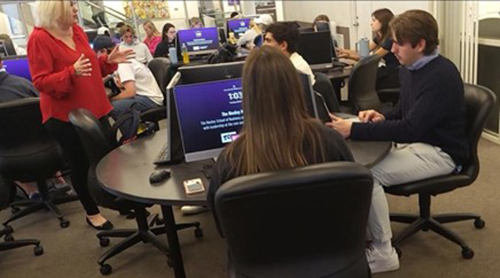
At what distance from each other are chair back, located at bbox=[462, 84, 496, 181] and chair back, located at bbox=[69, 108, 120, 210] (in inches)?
68.0

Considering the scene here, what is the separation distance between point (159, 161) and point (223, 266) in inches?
32.6

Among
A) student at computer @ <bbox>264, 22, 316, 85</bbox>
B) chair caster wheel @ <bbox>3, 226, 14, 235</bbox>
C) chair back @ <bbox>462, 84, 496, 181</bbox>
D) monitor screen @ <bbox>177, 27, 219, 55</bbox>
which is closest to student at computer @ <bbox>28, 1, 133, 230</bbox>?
chair caster wheel @ <bbox>3, 226, 14, 235</bbox>

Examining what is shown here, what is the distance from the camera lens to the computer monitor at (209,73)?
2.20m

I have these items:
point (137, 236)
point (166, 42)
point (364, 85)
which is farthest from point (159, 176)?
point (166, 42)

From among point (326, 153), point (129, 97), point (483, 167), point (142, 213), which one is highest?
point (326, 153)

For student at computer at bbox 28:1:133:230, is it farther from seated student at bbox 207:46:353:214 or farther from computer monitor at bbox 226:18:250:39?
computer monitor at bbox 226:18:250:39

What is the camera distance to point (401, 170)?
2.16 meters

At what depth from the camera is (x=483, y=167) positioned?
351cm

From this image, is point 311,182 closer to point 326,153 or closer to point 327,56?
point 326,153

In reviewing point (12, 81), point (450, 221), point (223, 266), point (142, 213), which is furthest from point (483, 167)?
point (12, 81)

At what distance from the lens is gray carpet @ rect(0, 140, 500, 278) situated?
92.9 inches

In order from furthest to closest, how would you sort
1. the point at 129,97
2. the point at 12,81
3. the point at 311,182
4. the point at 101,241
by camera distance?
the point at 129,97, the point at 12,81, the point at 101,241, the point at 311,182

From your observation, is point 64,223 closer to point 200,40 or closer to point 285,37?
point 285,37

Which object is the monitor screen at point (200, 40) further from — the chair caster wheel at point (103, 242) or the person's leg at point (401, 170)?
the person's leg at point (401, 170)
